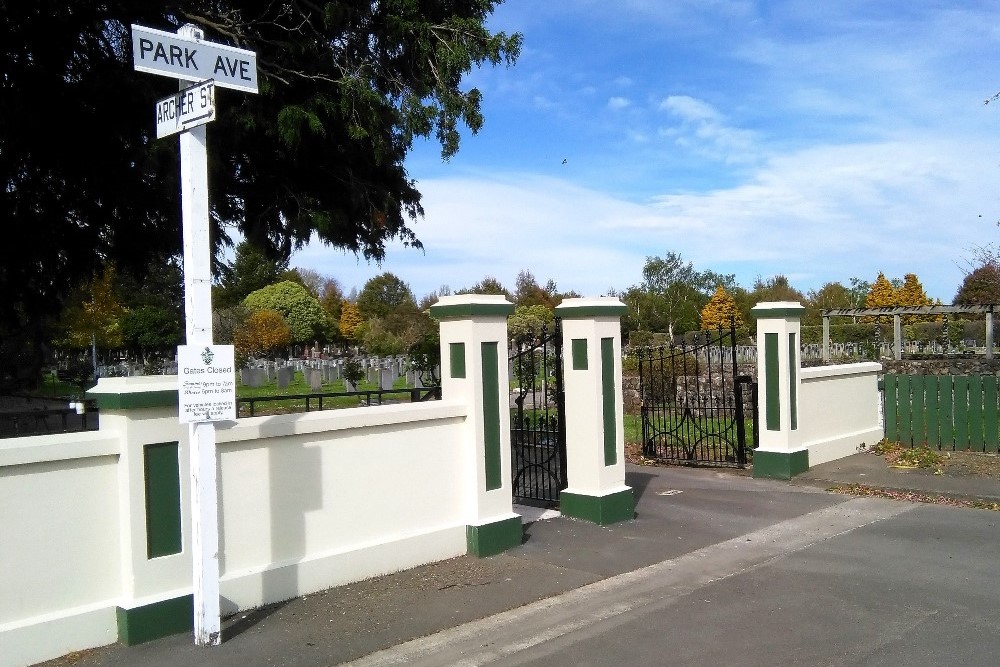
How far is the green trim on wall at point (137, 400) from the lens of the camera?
16.9 feet

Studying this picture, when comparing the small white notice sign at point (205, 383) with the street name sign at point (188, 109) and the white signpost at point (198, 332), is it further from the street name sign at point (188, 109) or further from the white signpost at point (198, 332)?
the street name sign at point (188, 109)

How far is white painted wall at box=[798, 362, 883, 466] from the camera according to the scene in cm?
1184

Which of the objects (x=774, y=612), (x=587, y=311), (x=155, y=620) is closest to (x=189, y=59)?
(x=155, y=620)

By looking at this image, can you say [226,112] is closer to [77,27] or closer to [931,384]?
[77,27]

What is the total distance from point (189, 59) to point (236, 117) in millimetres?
5401

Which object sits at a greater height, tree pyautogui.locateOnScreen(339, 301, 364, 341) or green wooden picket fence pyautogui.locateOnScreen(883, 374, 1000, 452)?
tree pyautogui.locateOnScreen(339, 301, 364, 341)

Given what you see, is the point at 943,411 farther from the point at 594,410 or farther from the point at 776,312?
the point at 594,410

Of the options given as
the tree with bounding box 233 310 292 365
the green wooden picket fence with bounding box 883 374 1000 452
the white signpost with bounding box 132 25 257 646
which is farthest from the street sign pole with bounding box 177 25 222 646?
the tree with bounding box 233 310 292 365

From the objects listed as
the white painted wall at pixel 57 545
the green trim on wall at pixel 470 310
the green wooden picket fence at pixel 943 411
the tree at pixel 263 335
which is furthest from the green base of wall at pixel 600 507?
Result: the tree at pixel 263 335

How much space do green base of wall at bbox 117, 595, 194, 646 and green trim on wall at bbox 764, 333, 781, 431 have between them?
8271 mm

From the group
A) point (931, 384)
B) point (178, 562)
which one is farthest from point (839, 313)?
point (178, 562)

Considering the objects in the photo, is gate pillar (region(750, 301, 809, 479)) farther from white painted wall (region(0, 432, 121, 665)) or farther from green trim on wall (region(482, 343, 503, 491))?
white painted wall (region(0, 432, 121, 665))

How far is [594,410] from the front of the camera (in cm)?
852

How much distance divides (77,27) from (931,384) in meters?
13.0
